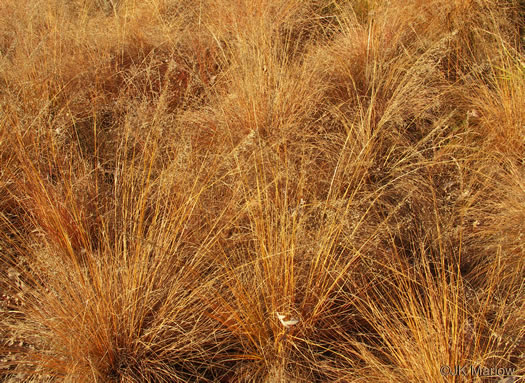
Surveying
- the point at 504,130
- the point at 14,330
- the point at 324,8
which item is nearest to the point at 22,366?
the point at 14,330

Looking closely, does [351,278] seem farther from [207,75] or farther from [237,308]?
[207,75]

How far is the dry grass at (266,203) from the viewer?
150 cm

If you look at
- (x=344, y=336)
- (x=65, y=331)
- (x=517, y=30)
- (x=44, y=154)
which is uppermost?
(x=517, y=30)

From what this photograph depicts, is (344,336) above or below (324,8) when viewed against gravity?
below

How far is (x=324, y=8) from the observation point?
3.67 m

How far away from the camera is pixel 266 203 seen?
1603 mm

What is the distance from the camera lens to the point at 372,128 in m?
2.55

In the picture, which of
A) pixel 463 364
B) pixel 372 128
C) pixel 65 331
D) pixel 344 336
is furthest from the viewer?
pixel 372 128

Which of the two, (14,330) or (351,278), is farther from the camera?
(351,278)

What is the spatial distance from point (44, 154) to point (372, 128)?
1778 mm

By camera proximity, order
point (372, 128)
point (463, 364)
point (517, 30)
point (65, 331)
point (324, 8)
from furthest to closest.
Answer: point (324, 8)
point (517, 30)
point (372, 128)
point (65, 331)
point (463, 364)

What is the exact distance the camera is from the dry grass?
4.91 ft

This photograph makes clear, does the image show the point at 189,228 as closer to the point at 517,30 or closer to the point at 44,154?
the point at 44,154

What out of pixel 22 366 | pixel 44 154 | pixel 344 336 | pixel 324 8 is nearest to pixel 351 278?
pixel 344 336
